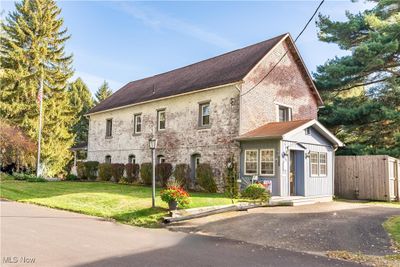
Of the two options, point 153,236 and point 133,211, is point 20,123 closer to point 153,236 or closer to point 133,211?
point 133,211

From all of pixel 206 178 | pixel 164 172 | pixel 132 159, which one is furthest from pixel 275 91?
pixel 132 159

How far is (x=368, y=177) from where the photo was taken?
17562 mm

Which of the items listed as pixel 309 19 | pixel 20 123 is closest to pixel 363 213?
pixel 309 19

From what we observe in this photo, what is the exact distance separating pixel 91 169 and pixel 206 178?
12258 mm

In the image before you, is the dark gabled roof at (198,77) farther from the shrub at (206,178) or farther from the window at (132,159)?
the shrub at (206,178)

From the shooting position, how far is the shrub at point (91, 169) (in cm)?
2577

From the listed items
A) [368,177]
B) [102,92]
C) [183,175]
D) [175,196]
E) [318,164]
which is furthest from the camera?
[102,92]

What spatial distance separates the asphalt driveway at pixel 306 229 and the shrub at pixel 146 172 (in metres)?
9.35

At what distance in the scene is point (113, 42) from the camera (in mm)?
16500

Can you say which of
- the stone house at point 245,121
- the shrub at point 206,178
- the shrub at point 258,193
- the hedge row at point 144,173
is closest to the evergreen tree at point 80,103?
the hedge row at point 144,173

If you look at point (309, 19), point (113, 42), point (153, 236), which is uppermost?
point (113, 42)

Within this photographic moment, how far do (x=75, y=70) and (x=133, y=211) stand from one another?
2805 centimetres

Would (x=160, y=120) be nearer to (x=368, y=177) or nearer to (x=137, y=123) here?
(x=137, y=123)

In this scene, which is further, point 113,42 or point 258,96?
point 258,96
